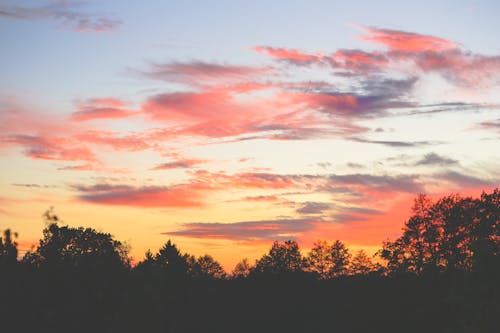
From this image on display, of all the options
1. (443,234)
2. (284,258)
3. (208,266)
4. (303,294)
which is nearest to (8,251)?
(303,294)

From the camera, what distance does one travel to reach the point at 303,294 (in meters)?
68.9

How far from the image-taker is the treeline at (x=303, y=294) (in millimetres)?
46875

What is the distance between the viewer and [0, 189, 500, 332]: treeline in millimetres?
46875

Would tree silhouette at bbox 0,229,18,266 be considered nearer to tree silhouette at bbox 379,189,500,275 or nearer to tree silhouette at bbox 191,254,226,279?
tree silhouette at bbox 379,189,500,275

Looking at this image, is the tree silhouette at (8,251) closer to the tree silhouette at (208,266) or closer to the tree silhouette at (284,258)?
the tree silhouette at (284,258)

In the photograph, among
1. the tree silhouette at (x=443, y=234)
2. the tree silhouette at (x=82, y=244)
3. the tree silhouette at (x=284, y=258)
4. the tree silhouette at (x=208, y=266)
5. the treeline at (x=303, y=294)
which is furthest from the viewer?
the tree silhouette at (x=208, y=266)

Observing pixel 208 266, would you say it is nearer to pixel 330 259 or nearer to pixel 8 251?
pixel 330 259

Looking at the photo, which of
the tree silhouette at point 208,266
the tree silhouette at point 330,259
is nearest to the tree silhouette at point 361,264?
the tree silhouette at point 330,259

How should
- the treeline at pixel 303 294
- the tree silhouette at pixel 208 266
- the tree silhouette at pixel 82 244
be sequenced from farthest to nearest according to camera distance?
the tree silhouette at pixel 208 266 → the tree silhouette at pixel 82 244 → the treeline at pixel 303 294

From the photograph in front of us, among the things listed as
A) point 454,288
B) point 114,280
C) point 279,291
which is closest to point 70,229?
point 114,280

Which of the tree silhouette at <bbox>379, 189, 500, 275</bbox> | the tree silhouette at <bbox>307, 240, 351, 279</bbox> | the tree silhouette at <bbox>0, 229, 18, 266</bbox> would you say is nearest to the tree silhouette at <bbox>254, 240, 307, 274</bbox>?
the tree silhouette at <bbox>307, 240, 351, 279</bbox>

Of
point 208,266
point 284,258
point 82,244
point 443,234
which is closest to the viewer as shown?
point 443,234

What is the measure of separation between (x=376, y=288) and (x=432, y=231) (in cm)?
1388

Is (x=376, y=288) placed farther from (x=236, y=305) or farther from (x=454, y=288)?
(x=454, y=288)
